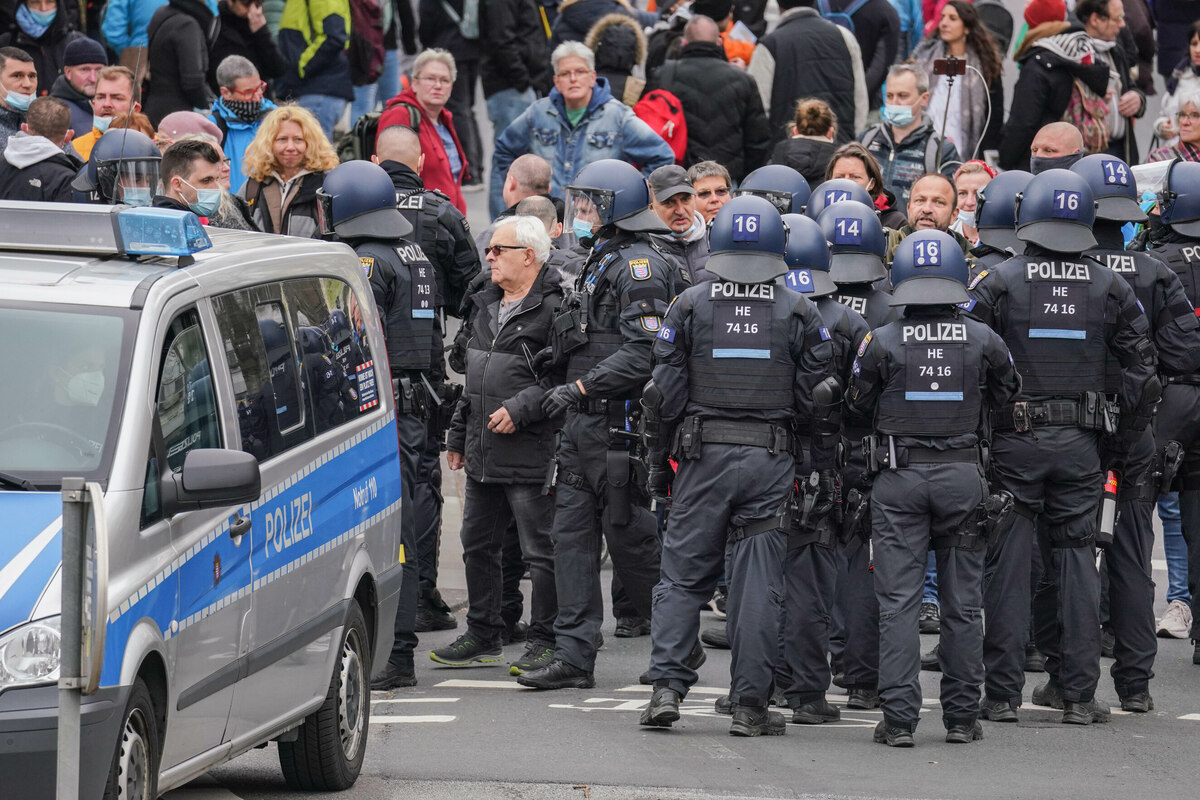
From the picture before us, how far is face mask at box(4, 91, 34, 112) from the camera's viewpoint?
1227cm

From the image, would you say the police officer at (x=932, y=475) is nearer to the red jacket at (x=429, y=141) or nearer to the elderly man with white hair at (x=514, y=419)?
the elderly man with white hair at (x=514, y=419)

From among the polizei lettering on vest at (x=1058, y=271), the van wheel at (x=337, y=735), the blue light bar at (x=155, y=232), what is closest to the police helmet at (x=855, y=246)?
the polizei lettering on vest at (x=1058, y=271)

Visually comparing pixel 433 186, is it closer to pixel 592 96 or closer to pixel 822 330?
pixel 592 96

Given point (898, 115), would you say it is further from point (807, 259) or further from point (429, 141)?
point (807, 259)

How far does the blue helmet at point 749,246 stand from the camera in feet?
26.3

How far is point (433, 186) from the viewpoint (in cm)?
1341

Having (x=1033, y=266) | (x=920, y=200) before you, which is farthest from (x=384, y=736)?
(x=920, y=200)

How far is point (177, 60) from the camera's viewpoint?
1412 cm

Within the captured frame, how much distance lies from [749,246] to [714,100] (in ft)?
20.4

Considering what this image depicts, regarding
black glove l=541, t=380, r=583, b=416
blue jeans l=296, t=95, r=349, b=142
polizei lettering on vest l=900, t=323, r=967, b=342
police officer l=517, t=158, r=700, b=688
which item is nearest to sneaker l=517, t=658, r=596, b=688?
police officer l=517, t=158, r=700, b=688

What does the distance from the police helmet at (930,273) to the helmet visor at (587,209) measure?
153cm

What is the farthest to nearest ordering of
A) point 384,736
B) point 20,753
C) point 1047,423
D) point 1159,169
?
1. point 1159,169
2. point 1047,423
3. point 384,736
4. point 20,753

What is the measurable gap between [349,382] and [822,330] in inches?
80.6

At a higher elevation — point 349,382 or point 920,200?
point 920,200
